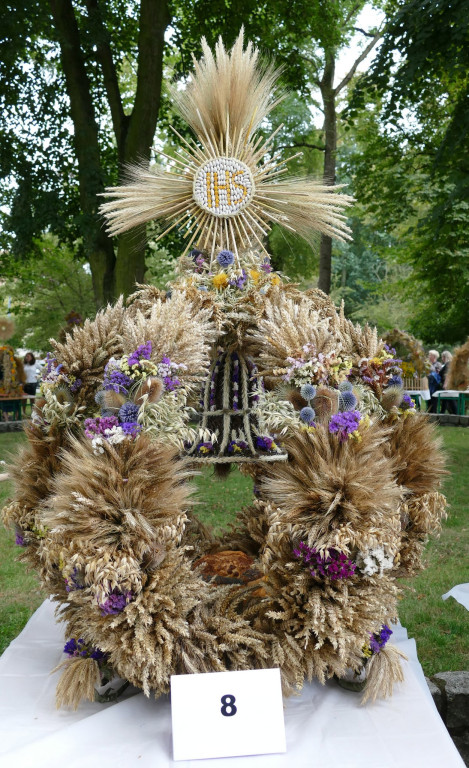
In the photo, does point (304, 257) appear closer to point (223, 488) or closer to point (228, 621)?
point (223, 488)

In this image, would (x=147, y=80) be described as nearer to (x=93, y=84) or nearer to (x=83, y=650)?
(x=93, y=84)

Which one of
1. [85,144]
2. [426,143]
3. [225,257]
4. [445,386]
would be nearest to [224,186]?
[225,257]

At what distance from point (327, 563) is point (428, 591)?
2.29 meters

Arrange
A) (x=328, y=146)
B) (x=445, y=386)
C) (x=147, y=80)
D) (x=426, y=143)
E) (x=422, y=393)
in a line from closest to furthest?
(x=147, y=80)
(x=426, y=143)
(x=328, y=146)
(x=422, y=393)
(x=445, y=386)

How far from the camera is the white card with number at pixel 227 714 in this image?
6.08ft

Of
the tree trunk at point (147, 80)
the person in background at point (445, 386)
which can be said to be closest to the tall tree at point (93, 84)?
the tree trunk at point (147, 80)

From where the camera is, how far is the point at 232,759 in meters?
1.85

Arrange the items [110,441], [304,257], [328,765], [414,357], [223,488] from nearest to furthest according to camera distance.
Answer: [328,765] → [110,441] → [223,488] → [414,357] → [304,257]

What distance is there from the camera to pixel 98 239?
23.6 feet

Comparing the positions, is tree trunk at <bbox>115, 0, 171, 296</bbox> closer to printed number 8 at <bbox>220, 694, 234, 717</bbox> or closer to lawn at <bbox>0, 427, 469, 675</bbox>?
lawn at <bbox>0, 427, 469, 675</bbox>

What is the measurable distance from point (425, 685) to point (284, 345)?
135 centimetres

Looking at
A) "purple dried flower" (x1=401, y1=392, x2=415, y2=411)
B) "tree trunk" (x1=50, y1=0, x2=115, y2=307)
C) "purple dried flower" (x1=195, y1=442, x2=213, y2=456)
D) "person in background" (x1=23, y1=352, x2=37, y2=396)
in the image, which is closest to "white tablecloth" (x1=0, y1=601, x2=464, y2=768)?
"purple dried flower" (x1=195, y1=442, x2=213, y2=456)

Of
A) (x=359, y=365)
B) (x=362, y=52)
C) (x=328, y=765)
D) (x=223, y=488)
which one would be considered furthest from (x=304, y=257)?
(x=328, y=765)

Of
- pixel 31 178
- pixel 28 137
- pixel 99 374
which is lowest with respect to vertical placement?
pixel 99 374
